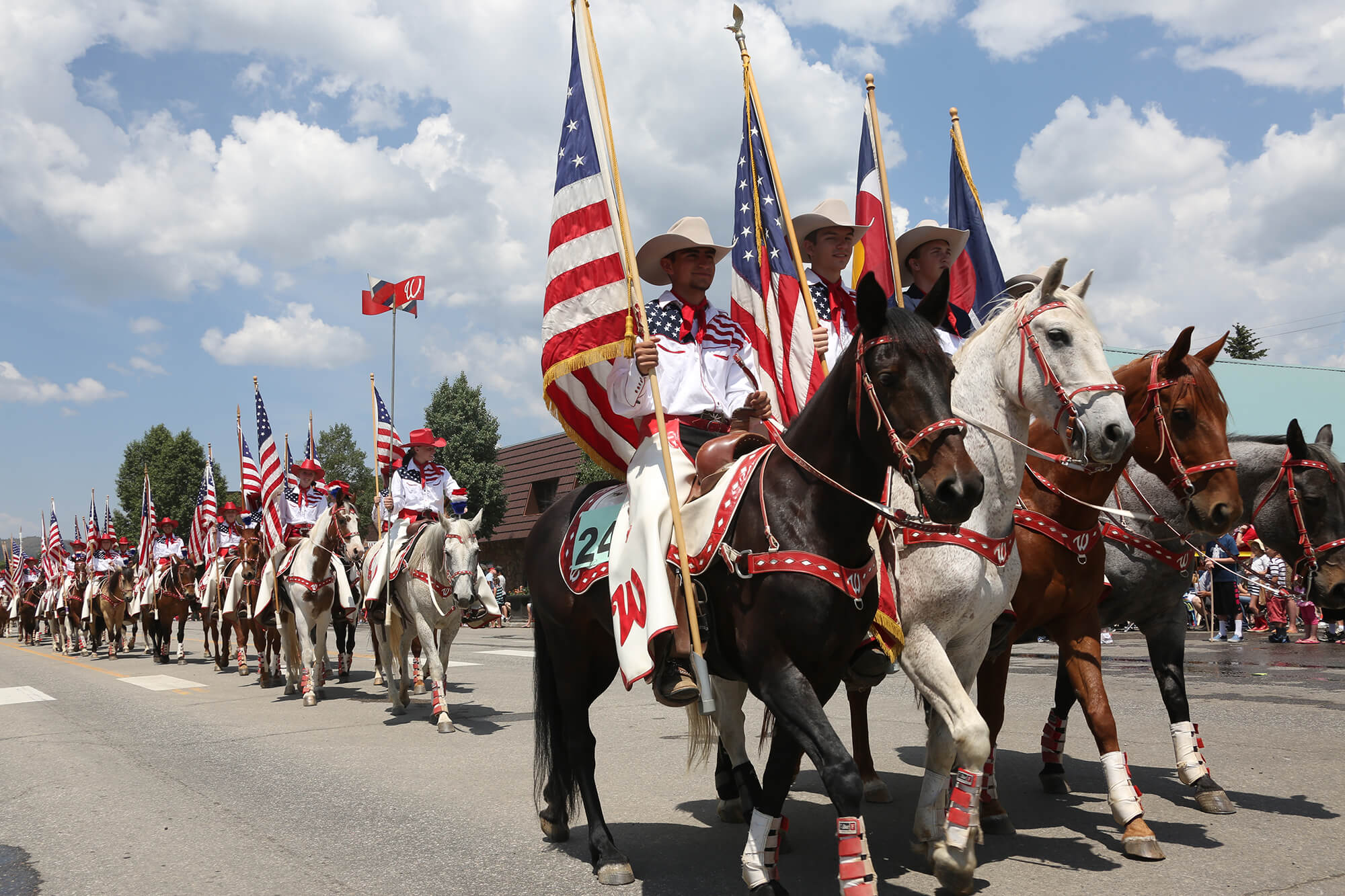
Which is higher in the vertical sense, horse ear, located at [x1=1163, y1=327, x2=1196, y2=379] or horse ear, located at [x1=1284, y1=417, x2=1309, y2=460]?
horse ear, located at [x1=1163, y1=327, x2=1196, y2=379]

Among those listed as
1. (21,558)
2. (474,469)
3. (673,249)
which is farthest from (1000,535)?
(21,558)

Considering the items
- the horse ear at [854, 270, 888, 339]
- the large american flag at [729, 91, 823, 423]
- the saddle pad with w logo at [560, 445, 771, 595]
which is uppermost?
the large american flag at [729, 91, 823, 423]

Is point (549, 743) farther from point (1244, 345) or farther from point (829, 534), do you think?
point (1244, 345)

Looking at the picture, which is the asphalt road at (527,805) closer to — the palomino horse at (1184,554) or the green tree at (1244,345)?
the palomino horse at (1184,554)

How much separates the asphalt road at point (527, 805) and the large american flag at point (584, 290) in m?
2.35

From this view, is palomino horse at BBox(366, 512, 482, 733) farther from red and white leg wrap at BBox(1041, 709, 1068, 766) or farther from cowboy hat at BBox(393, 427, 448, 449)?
red and white leg wrap at BBox(1041, 709, 1068, 766)

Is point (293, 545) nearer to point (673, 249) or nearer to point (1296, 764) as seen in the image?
point (673, 249)

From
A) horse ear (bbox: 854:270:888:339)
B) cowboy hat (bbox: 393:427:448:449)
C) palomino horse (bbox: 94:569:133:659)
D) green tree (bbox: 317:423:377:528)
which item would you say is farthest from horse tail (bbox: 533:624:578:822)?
green tree (bbox: 317:423:377:528)

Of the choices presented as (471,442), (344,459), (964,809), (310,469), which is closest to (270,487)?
(310,469)

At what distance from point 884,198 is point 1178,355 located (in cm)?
265

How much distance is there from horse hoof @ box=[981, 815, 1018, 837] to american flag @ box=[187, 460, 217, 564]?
64.9ft

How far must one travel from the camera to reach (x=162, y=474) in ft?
208

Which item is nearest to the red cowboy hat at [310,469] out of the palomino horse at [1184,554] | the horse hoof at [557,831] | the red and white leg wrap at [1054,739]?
the horse hoof at [557,831]

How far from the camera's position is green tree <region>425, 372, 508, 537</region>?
3981 centimetres
